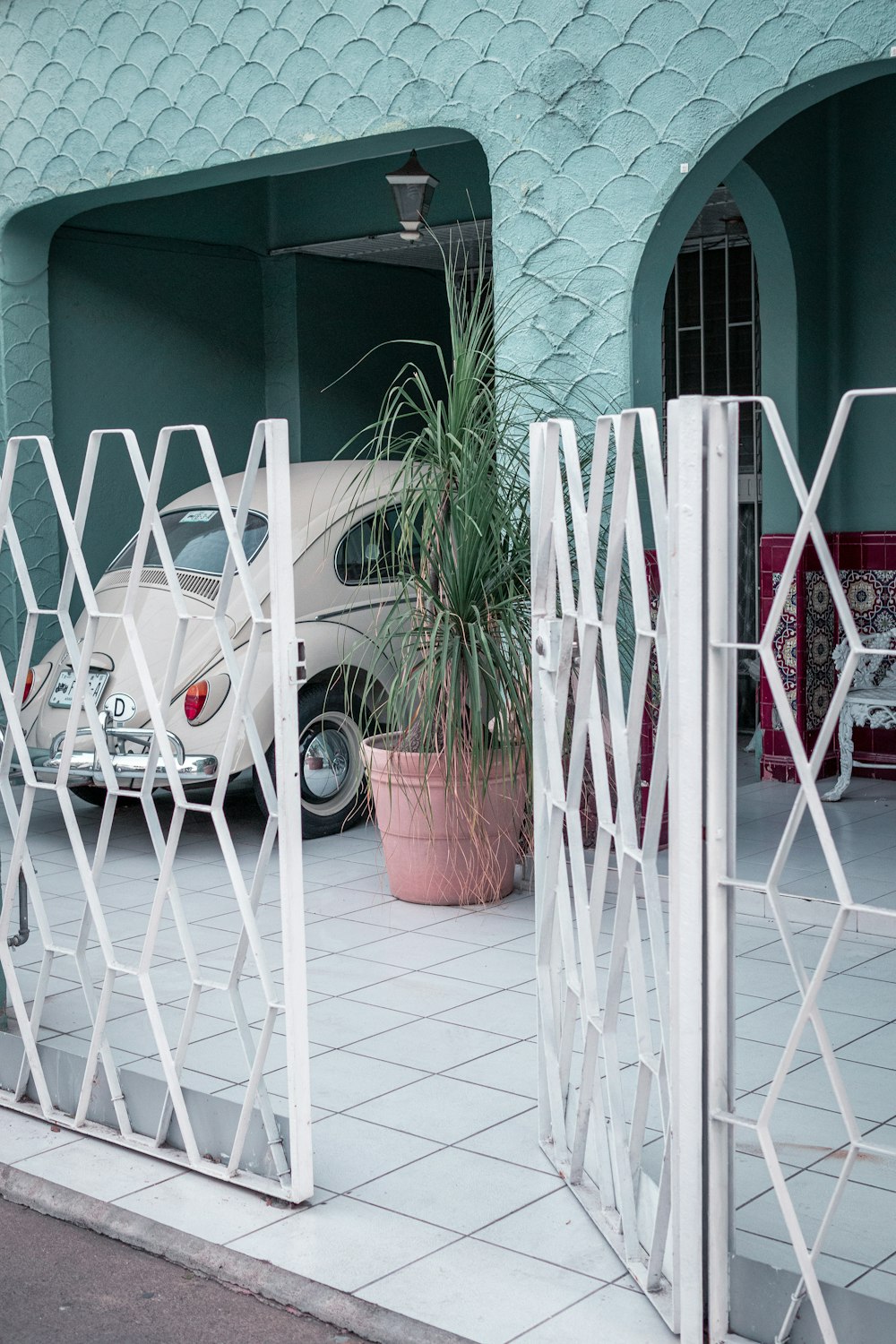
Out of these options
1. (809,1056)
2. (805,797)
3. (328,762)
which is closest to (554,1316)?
(805,797)

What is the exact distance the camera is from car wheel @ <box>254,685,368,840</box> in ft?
23.0

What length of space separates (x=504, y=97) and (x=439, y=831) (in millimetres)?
3069

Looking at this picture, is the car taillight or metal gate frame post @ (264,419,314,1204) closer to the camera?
metal gate frame post @ (264,419,314,1204)

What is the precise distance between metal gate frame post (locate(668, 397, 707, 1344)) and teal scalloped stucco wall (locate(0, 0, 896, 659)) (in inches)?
132

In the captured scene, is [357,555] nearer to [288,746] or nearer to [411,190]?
[411,190]

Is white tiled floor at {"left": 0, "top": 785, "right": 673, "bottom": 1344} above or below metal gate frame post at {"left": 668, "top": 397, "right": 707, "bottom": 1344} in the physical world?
below

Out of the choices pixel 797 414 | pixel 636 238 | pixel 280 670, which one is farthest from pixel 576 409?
pixel 280 670

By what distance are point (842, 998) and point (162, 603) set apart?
3.89m

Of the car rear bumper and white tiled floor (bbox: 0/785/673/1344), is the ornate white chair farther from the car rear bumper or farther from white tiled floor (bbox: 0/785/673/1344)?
the car rear bumper

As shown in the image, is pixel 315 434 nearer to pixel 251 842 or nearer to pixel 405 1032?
pixel 251 842

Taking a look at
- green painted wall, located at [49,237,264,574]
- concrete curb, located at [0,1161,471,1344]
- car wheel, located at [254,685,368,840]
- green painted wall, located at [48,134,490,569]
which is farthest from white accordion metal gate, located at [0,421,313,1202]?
green painted wall, located at [48,134,490,569]

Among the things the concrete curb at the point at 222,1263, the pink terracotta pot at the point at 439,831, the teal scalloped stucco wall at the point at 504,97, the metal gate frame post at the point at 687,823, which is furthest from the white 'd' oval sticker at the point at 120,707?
the metal gate frame post at the point at 687,823

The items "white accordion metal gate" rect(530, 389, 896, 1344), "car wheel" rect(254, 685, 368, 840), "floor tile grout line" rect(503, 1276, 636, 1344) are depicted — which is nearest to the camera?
"white accordion metal gate" rect(530, 389, 896, 1344)

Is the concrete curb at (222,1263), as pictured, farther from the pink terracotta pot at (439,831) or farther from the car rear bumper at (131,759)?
the car rear bumper at (131,759)
